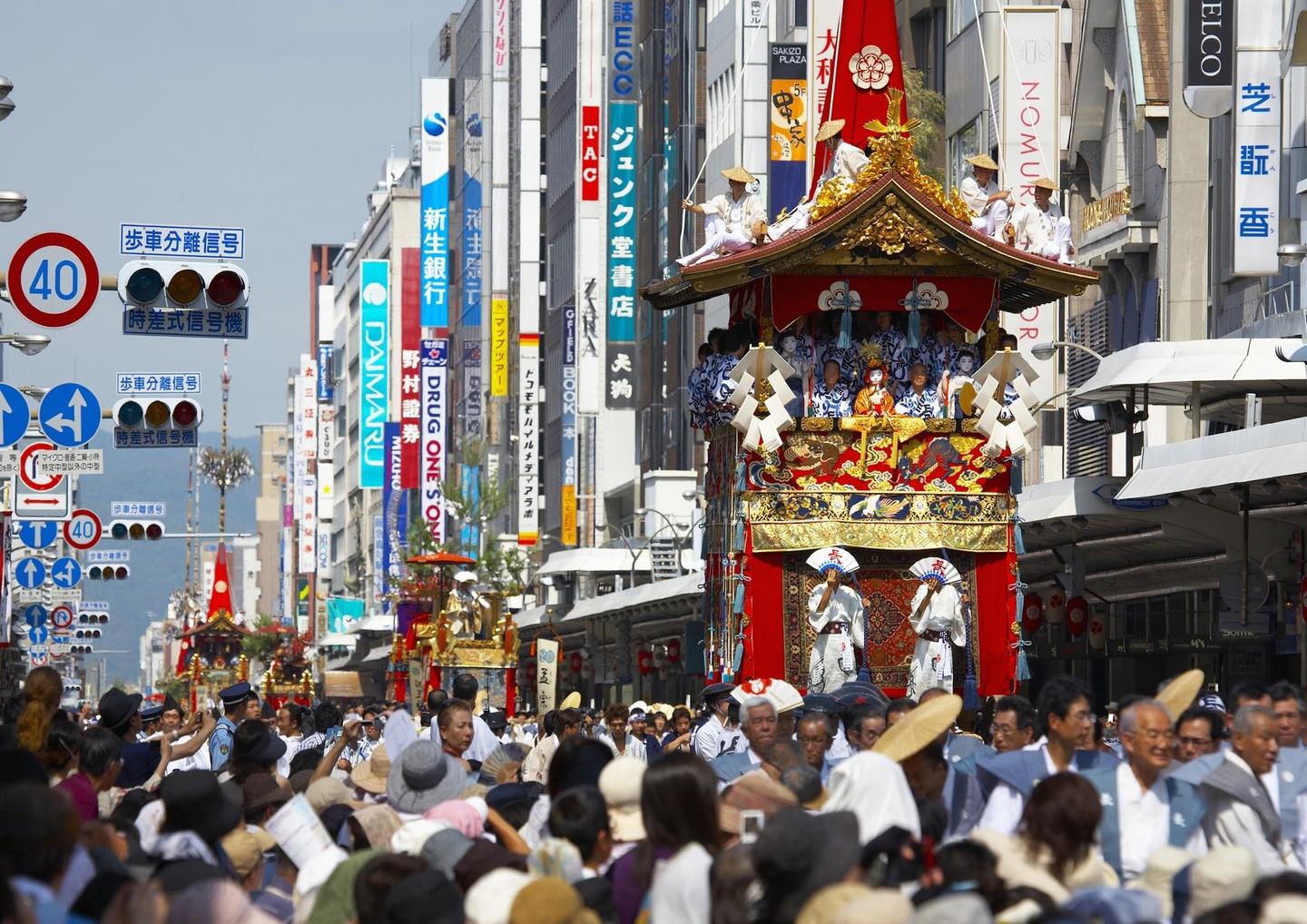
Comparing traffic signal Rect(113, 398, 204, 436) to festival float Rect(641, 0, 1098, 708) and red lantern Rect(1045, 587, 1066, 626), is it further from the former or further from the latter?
red lantern Rect(1045, 587, 1066, 626)

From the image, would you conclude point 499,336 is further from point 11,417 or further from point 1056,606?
point 11,417

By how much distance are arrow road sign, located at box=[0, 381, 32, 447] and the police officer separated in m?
5.55

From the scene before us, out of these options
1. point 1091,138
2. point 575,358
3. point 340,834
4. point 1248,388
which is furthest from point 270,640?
point 340,834

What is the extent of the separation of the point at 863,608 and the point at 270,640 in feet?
331

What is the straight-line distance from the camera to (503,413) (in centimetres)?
8494

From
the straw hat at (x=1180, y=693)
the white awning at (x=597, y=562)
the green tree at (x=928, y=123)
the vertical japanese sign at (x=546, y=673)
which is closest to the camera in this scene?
the straw hat at (x=1180, y=693)

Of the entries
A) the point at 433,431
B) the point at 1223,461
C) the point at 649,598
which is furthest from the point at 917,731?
the point at 433,431

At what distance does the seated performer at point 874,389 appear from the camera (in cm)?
2159

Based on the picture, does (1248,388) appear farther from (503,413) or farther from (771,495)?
(503,413)

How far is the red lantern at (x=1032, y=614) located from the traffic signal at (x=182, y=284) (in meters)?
18.0

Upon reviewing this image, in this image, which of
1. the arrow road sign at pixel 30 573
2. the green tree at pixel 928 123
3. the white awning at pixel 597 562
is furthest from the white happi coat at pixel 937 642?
the white awning at pixel 597 562

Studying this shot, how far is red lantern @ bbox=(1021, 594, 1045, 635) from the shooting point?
110ft

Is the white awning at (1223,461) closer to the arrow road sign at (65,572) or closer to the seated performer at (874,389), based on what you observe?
the seated performer at (874,389)

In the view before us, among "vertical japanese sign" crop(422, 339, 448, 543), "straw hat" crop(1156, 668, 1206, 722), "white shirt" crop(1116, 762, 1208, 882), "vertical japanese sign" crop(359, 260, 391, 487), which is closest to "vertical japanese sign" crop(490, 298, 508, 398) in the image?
"vertical japanese sign" crop(422, 339, 448, 543)
